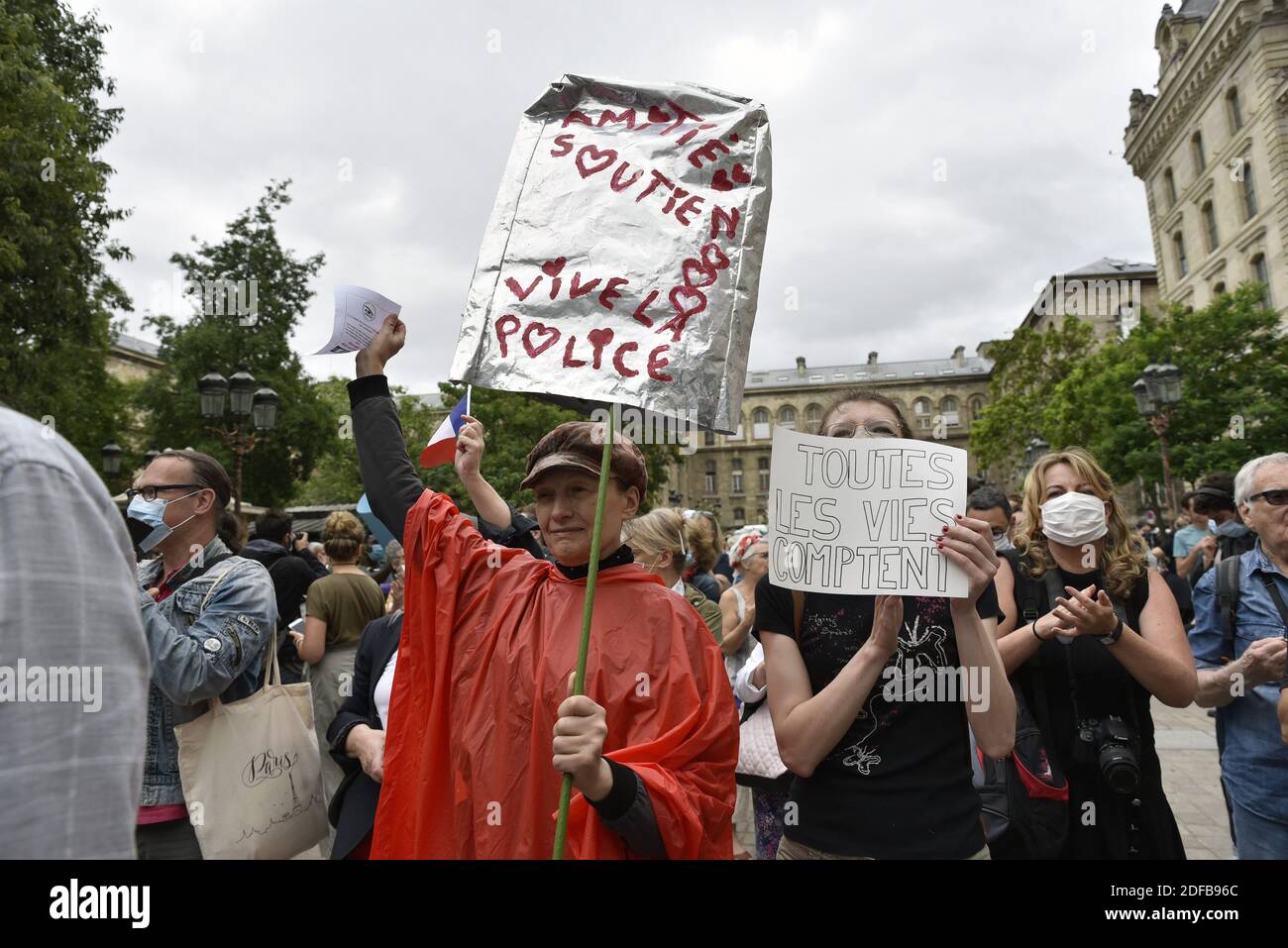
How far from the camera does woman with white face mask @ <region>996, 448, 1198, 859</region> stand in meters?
2.86

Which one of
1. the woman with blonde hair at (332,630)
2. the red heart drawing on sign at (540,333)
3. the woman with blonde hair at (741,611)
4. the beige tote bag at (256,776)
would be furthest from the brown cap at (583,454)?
the woman with blonde hair at (332,630)

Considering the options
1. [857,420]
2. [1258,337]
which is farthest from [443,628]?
[1258,337]

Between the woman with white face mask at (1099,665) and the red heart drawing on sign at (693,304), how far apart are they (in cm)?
149

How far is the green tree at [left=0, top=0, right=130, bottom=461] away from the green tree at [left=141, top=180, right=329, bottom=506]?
11.2m

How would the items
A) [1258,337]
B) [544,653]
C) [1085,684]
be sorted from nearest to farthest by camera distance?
[544,653] → [1085,684] → [1258,337]

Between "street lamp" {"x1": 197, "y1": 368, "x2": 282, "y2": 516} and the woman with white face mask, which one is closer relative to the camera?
the woman with white face mask

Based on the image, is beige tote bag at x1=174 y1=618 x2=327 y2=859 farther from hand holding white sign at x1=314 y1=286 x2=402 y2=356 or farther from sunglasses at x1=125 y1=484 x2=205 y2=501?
hand holding white sign at x1=314 y1=286 x2=402 y2=356

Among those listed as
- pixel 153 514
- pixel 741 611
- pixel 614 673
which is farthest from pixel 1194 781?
pixel 153 514

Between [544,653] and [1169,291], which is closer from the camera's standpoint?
[544,653]

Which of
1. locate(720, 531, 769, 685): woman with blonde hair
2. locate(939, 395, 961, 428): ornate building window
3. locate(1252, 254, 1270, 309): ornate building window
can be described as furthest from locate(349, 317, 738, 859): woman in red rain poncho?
locate(939, 395, 961, 428): ornate building window

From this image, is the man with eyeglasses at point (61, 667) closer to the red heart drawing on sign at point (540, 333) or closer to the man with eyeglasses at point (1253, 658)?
the red heart drawing on sign at point (540, 333)

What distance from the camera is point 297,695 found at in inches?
125

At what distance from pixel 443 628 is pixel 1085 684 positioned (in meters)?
2.14

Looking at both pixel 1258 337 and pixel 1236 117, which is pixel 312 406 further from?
pixel 1236 117
